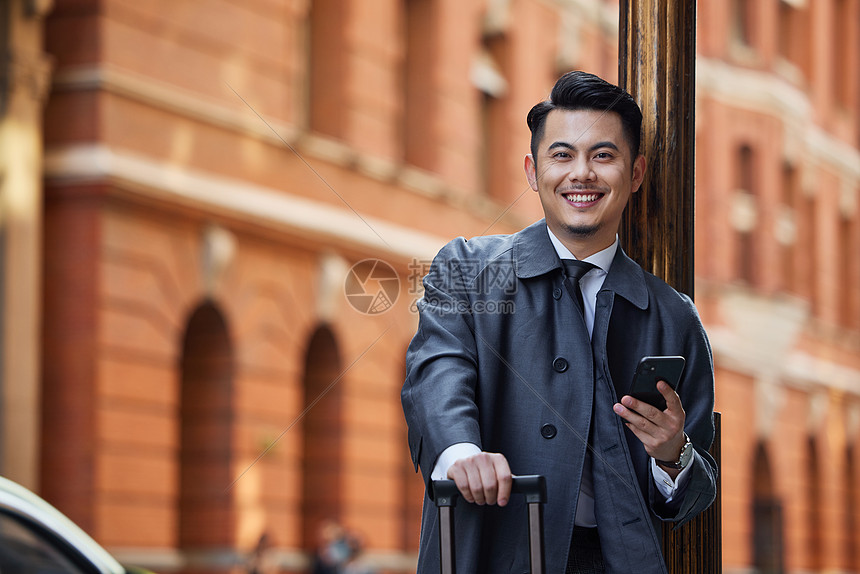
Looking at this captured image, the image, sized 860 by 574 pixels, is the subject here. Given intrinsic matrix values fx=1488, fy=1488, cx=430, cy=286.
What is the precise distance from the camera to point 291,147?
16375mm

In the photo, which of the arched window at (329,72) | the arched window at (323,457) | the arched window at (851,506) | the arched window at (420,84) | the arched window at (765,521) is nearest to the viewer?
the arched window at (323,457)

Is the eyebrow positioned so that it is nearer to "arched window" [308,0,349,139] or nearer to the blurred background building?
the blurred background building

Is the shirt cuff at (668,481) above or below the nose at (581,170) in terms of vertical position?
below

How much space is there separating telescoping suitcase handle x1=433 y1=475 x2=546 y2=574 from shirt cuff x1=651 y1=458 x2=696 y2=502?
1.17 ft

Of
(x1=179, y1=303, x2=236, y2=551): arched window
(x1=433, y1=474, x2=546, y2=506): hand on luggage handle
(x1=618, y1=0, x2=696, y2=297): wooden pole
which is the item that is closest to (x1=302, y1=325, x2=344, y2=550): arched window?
(x1=179, y1=303, x2=236, y2=551): arched window

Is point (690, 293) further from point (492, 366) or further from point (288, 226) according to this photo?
point (288, 226)

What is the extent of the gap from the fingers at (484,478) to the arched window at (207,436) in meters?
13.2

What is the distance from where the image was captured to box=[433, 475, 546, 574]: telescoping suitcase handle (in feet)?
8.26

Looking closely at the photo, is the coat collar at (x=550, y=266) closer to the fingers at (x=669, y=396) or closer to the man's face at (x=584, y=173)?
the man's face at (x=584, y=173)

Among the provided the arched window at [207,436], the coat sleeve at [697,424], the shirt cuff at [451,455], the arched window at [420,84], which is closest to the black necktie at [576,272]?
the coat sleeve at [697,424]

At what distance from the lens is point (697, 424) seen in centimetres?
286

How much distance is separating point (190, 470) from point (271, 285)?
220cm

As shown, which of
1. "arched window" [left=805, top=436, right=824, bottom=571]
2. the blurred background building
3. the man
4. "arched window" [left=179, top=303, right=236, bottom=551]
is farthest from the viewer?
"arched window" [left=805, top=436, right=824, bottom=571]

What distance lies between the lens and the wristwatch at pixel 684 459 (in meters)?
2.74
